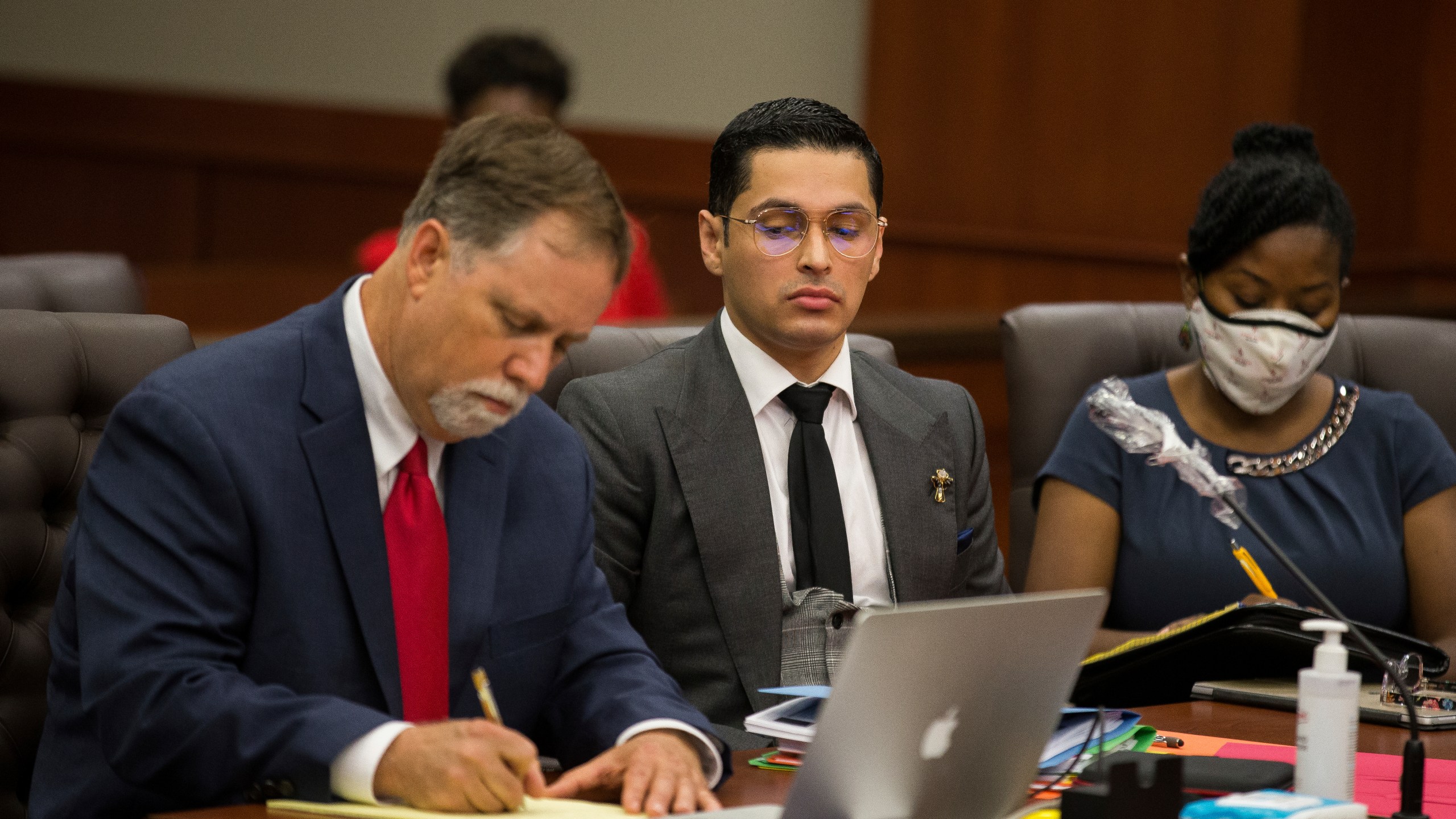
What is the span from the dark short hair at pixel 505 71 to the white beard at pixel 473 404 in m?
2.51

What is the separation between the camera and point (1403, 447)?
266cm

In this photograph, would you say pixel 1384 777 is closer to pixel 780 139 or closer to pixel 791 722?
pixel 791 722

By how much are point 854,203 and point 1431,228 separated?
3879 millimetres

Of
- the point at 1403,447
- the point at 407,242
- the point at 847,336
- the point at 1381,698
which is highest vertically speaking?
the point at 407,242

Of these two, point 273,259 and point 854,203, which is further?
point 273,259

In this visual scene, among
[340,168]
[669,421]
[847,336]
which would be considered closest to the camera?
[669,421]

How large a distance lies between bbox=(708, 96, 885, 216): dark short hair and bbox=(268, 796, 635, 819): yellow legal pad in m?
1.05

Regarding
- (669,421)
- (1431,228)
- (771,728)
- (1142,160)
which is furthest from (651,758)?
(1431,228)

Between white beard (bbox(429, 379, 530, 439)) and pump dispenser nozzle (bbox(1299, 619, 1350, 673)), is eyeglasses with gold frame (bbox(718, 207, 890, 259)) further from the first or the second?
pump dispenser nozzle (bbox(1299, 619, 1350, 673))

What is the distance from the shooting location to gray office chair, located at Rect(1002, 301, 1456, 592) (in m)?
2.91

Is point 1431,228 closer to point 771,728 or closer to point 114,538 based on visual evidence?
point 771,728

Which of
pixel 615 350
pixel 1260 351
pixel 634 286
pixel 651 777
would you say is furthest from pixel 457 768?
pixel 634 286

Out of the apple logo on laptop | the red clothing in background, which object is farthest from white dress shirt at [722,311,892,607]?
the red clothing in background

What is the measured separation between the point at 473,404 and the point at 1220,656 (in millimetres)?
1051
